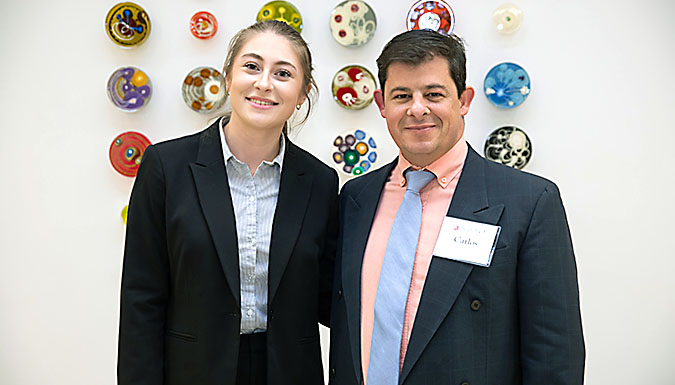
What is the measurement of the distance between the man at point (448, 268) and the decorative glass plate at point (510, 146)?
1087mm

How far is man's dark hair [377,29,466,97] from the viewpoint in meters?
1.51

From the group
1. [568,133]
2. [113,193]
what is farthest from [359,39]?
[113,193]

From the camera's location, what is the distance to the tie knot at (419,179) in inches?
61.6

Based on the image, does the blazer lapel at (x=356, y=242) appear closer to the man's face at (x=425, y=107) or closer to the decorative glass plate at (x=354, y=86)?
the man's face at (x=425, y=107)

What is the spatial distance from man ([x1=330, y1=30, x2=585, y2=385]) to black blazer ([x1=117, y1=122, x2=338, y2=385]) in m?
0.17

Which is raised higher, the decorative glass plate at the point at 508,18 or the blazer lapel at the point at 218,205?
the decorative glass plate at the point at 508,18

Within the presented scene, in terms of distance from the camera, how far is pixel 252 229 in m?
1.63

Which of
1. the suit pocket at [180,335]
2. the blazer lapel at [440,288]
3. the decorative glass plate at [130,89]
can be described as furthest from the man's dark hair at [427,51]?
the decorative glass plate at [130,89]

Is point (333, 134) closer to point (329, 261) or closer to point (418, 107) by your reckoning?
point (329, 261)

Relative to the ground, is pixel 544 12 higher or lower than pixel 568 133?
higher

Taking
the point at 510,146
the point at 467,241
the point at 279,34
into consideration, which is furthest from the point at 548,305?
the point at 510,146
